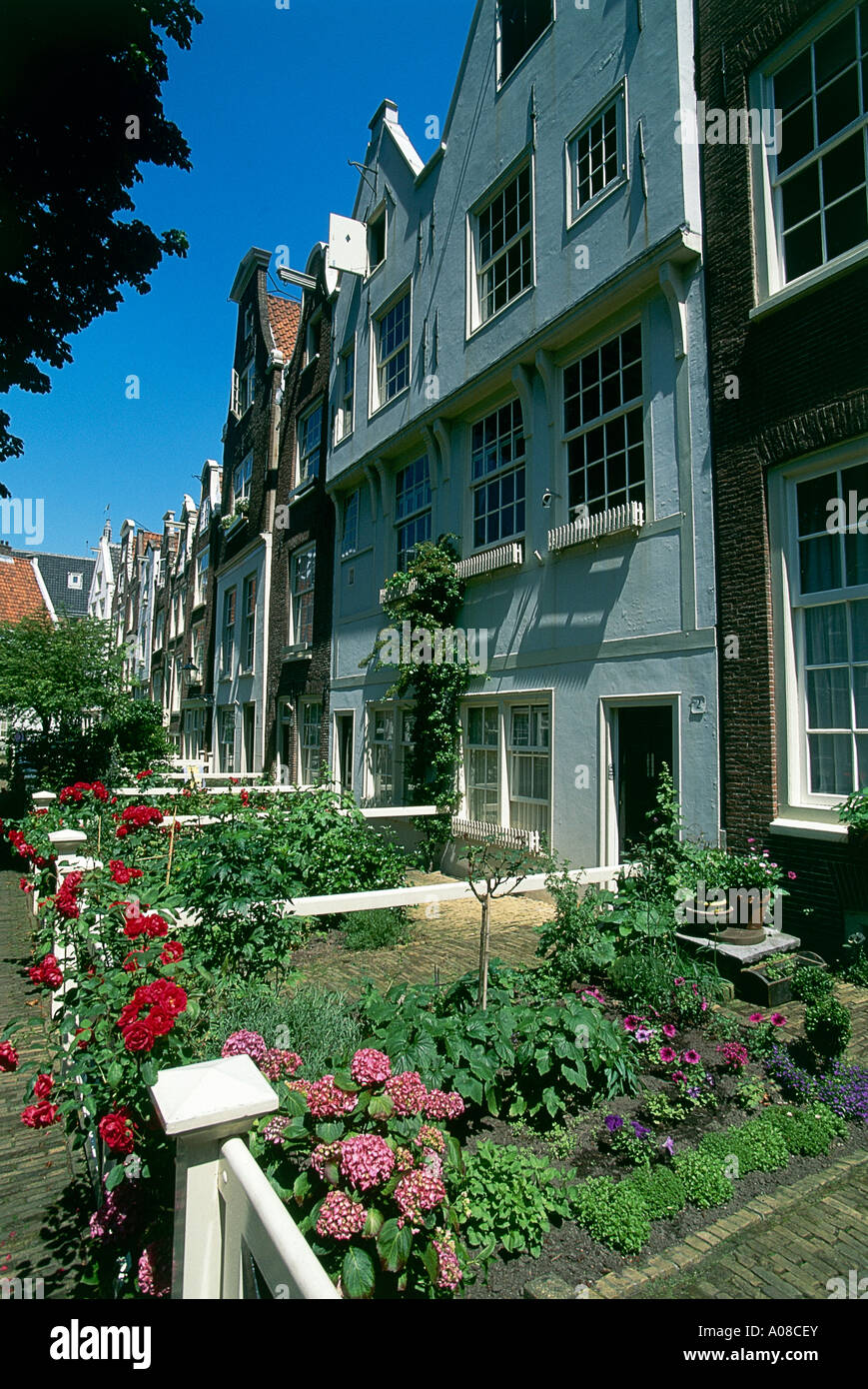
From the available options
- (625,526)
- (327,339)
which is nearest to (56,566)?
(327,339)

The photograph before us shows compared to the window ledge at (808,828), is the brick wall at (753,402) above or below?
above

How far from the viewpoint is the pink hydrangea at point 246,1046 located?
3184mm

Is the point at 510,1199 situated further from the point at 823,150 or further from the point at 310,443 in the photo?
the point at 310,443

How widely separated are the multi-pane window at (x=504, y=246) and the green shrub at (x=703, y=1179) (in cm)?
1122

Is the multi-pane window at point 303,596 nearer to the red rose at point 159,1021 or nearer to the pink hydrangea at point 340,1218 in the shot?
the red rose at point 159,1021

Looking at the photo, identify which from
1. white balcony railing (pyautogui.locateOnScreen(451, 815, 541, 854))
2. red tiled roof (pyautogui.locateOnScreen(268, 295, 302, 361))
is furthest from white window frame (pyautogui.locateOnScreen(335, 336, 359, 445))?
white balcony railing (pyautogui.locateOnScreen(451, 815, 541, 854))

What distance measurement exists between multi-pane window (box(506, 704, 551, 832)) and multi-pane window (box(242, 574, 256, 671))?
598 inches

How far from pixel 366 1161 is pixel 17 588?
43322 mm

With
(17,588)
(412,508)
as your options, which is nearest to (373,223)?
(412,508)

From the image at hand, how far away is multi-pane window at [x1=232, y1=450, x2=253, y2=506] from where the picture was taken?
85.8 feet

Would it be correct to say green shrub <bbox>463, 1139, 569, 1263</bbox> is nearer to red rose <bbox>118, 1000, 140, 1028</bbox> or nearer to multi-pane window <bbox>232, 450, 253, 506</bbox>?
red rose <bbox>118, 1000, 140, 1028</bbox>

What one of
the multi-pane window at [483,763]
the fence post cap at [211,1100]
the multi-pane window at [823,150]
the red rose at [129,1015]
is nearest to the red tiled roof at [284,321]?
the multi-pane window at [483,763]

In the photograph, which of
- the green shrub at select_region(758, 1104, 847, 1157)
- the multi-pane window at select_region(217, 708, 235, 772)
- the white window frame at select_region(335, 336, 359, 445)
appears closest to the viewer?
the green shrub at select_region(758, 1104, 847, 1157)

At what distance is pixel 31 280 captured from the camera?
9.41 meters
